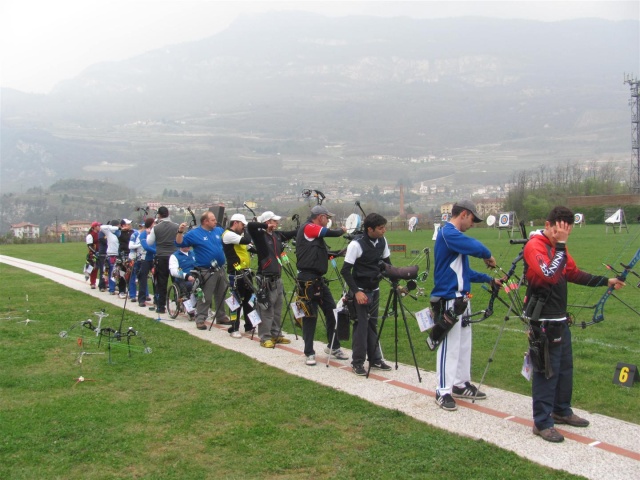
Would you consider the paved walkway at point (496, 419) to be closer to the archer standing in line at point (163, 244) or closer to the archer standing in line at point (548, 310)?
the archer standing in line at point (548, 310)

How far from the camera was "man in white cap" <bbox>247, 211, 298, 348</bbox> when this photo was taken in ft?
30.0

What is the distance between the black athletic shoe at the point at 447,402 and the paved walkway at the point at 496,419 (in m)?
0.06

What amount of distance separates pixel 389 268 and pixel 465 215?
1282mm

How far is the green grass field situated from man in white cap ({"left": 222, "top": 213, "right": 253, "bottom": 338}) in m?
1.00

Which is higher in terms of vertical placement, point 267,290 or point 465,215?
point 465,215

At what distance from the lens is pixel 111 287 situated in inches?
627

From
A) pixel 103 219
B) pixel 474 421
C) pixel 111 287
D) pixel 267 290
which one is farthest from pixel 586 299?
pixel 103 219

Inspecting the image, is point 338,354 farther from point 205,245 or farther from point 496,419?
point 205,245

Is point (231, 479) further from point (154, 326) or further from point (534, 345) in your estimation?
point (154, 326)

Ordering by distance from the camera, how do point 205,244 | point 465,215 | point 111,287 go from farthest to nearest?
point 111,287, point 205,244, point 465,215

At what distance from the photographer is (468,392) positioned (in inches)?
254

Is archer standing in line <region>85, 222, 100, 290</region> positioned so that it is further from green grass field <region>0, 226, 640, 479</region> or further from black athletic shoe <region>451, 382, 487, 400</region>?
black athletic shoe <region>451, 382, 487, 400</region>

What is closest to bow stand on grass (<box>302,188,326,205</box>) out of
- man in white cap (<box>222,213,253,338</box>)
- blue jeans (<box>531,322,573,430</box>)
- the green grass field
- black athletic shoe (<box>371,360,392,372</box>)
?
man in white cap (<box>222,213,253,338</box>)

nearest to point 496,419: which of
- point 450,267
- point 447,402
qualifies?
point 447,402
